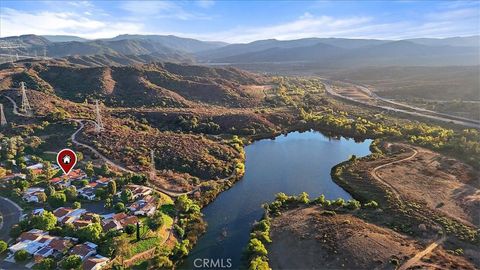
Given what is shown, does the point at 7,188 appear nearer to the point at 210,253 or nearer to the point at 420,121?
the point at 210,253

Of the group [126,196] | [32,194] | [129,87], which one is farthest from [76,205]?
[129,87]

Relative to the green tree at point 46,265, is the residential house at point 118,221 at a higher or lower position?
higher

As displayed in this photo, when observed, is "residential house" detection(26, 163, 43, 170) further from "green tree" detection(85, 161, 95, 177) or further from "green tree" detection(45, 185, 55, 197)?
"green tree" detection(45, 185, 55, 197)

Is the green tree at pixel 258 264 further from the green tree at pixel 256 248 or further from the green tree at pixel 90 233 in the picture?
the green tree at pixel 90 233

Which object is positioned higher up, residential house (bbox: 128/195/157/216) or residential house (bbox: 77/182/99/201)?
residential house (bbox: 77/182/99/201)

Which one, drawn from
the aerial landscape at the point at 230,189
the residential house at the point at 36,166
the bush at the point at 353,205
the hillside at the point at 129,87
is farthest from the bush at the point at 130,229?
the hillside at the point at 129,87

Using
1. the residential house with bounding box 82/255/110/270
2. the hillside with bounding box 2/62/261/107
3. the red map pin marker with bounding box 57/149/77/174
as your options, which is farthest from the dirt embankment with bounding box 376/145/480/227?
the hillside with bounding box 2/62/261/107
